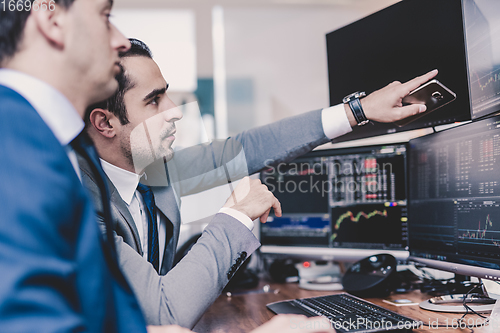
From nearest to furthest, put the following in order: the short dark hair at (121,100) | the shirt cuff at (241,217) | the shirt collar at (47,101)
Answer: the shirt collar at (47,101) < the shirt cuff at (241,217) < the short dark hair at (121,100)

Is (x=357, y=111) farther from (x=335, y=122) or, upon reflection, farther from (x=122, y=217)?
(x=122, y=217)

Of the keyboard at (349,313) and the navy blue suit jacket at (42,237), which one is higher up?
the navy blue suit jacket at (42,237)

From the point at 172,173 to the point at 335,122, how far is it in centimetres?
57

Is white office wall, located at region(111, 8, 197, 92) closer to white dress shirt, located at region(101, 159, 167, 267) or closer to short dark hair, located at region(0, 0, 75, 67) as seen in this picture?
white dress shirt, located at region(101, 159, 167, 267)

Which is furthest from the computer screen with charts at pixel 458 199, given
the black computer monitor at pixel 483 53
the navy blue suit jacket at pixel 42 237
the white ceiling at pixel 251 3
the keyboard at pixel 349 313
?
the white ceiling at pixel 251 3

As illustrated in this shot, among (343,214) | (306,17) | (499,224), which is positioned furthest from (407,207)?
(306,17)

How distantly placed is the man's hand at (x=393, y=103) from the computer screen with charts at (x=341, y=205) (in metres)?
0.34

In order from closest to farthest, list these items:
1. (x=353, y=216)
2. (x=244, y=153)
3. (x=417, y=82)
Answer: (x=417, y=82) → (x=244, y=153) → (x=353, y=216)

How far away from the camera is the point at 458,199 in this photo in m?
1.03

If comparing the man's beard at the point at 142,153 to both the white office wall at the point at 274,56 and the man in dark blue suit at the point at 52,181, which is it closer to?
the man in dark blue suit at the point at 52,181

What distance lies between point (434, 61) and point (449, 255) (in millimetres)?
574

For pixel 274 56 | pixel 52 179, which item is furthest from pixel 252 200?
pixel 274 56

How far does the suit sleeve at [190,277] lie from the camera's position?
28.5 inches

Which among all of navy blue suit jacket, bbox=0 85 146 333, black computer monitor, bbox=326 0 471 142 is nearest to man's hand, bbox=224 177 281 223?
navy blue suit jacket, bbox=0 85 146 333
